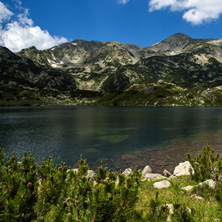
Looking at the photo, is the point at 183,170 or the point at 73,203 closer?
the point at 73,203

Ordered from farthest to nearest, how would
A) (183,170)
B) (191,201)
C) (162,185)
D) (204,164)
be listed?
(183,170), (204,164), (162,185), (191,201)

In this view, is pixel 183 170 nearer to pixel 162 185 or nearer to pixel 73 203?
pixel 162 185

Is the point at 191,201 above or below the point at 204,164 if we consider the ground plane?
below

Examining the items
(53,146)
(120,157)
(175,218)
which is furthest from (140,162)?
(175,218)

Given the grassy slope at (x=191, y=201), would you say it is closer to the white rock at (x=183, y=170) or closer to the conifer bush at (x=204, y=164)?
the conifer bush at (x=204, y=164)

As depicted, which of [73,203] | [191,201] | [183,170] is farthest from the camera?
[183,170]

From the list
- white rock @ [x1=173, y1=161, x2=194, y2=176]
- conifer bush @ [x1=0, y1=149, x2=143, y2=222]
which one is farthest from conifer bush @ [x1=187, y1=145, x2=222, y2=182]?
conifer bush @ [x1=0, y1=149, x2=143, y2=222]

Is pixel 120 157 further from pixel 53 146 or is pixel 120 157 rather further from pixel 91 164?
pixel 53 146

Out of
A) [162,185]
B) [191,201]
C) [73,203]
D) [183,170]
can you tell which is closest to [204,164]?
[162,185]

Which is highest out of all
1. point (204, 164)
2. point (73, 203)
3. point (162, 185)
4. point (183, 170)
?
point (73, 203)

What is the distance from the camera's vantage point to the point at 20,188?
3338 mm

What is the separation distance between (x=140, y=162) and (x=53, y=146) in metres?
24.7

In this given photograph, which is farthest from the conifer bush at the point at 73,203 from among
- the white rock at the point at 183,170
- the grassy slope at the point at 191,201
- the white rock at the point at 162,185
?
the white rock at the point at 183,170

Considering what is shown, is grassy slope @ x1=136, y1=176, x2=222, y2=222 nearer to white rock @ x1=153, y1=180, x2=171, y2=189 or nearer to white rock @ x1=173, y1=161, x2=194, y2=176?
white rock @ x1=153, y1=180, x2=171, y2=189
